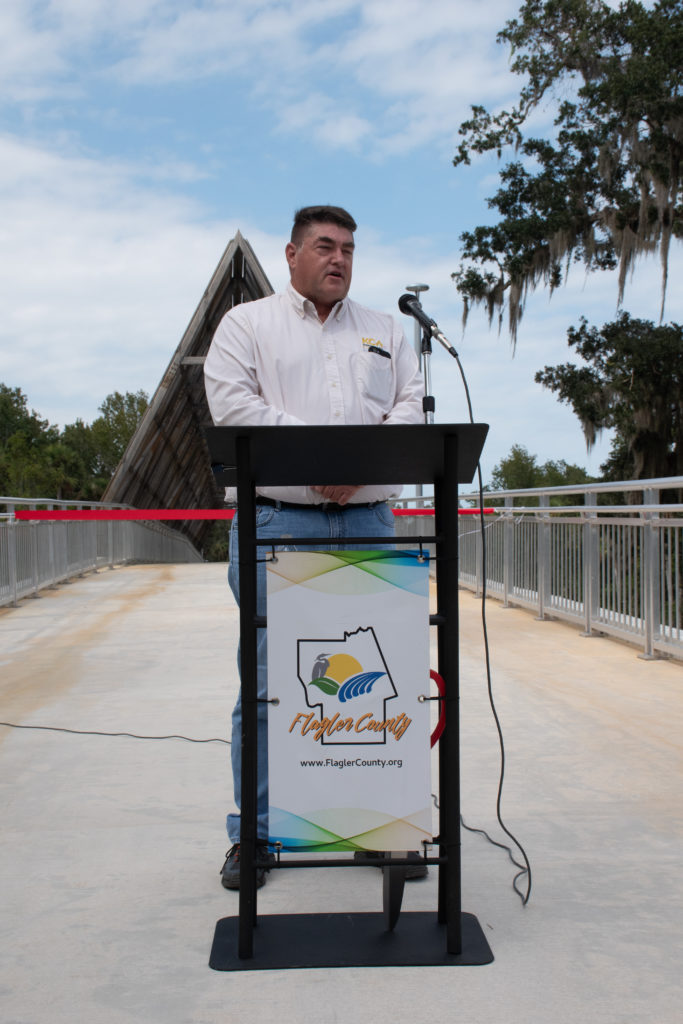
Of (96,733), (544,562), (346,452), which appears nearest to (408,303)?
(346,452)

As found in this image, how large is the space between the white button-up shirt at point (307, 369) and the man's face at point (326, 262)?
0.05 meters

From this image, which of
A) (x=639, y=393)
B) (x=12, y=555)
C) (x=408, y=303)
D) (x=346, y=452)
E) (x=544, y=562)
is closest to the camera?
(x=346, y=452)

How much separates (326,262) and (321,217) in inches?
4.9

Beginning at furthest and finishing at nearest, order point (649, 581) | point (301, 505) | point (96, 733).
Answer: point (649, 581)
point (96, 733)
point (301, 505)

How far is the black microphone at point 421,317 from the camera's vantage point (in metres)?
2.69

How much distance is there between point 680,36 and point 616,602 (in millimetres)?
13452

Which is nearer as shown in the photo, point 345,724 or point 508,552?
point 345,724

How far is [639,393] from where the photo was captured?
676 inches

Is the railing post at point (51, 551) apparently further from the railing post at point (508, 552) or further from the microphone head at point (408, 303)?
the microphone head at point (408, 303)

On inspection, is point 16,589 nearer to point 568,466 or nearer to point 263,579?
point 263,579

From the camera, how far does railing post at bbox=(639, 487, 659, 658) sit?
19.9 feet

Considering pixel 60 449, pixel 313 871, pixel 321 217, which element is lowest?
pixel 313 871

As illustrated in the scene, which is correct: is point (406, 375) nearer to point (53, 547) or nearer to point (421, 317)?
point (421, 317)

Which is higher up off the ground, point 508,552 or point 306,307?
point 306,307
